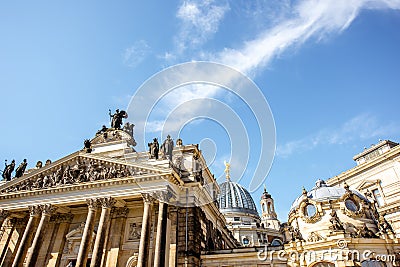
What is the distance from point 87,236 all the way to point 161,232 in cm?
659

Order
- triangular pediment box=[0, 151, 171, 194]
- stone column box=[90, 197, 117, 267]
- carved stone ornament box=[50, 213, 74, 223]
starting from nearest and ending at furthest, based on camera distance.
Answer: stone column box=[90, 197, 117, 267]
triangular pediment box=[0, 151, 171, 194]
carved stone ornament box=[50, 213, 74, 223]

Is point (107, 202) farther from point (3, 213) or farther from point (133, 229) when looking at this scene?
point (3, 213)

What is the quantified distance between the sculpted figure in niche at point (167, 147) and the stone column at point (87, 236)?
25.3ft

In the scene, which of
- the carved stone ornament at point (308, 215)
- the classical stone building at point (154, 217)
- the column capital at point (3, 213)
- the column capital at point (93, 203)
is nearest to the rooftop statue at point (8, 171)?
the classical stone building at point (154, 217)

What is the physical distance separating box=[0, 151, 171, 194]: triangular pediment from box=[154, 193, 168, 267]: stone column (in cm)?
261

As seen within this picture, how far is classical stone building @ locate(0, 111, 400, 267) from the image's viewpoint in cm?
2356

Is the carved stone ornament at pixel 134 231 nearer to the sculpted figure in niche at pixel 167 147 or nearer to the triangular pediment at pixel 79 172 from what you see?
the triangular pediment at pixel 79 172

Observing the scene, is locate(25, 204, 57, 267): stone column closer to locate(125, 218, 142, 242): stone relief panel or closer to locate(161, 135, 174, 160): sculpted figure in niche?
locate(125, 218, 142, 242): stone relief panel

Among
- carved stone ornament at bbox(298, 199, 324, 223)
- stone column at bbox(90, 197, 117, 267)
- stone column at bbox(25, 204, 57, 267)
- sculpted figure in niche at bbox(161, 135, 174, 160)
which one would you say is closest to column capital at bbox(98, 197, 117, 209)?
stone column at bbox(90, 197, 117, 267)

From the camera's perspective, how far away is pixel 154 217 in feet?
91.2

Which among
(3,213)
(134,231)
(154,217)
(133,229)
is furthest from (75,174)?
(154,217)

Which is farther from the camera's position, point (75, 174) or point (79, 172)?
point (79, 172)

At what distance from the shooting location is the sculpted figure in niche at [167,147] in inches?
1180

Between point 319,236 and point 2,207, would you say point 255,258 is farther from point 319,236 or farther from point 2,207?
point 2,207
